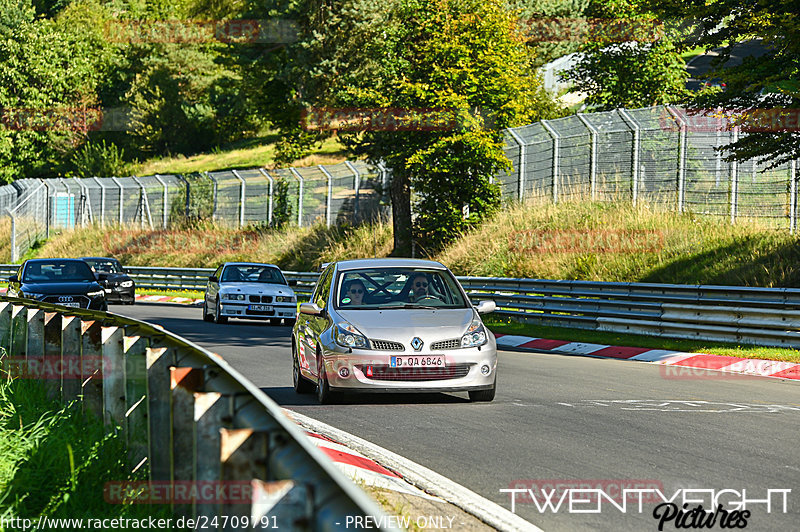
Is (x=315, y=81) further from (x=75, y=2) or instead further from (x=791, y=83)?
(x=75, y=2)

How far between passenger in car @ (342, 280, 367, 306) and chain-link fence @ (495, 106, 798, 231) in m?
12.8

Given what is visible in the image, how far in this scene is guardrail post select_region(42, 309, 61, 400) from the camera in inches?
334

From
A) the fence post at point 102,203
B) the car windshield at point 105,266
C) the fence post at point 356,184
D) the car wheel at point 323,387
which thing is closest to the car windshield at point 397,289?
the car wheel at point 323,387

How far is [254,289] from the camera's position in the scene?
81.3 ft

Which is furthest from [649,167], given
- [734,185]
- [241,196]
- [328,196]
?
[241,196]

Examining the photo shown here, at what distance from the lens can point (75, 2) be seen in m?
99.8

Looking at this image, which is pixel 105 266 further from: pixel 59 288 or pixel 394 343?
pixel 394 343

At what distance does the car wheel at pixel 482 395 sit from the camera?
10.9 m

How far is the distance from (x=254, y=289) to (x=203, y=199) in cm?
2397

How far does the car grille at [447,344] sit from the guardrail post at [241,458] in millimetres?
6690

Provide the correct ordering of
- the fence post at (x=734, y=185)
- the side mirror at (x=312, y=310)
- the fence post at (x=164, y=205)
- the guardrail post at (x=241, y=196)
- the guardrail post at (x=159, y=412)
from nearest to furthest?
the guardrail post at (x=159, y=412) < the side mirror at (x=312, y=310) < the fence post at (x=734, y=185) < the guardrail post at (x=241, y=196) < the fence post at (x=164, y=205)

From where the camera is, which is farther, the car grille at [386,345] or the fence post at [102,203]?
the fence post at [102,203]

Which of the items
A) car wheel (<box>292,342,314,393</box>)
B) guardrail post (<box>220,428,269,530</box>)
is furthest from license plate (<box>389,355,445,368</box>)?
guardrail post (<box>220,428,269,530</box>)

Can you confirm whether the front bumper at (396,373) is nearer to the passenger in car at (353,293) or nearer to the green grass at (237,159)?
the passenger in car at (353,293)
